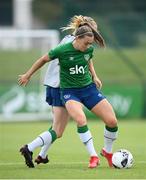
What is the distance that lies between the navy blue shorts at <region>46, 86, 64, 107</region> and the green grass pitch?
37.7 inches

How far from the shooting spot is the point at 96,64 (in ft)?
105

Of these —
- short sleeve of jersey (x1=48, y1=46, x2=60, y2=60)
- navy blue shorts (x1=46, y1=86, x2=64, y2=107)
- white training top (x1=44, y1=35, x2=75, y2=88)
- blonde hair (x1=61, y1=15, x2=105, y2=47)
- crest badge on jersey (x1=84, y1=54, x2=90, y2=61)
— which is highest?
blonde hair (x1=61, y1=15, x2=105, y2=47)

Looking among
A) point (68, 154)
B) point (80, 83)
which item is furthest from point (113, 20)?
point (80, 83)

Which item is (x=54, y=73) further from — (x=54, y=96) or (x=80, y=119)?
(x=80, y=119)

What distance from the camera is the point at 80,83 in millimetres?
13008

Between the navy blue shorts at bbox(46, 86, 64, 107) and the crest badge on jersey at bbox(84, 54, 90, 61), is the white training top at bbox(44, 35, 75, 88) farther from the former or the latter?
the crest badge on jersey at bbox(84, 54, 90, 61)

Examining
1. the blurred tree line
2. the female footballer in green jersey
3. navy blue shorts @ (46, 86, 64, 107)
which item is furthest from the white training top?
the blurred tree line

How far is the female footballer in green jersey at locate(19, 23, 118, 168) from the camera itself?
12812 millimetres

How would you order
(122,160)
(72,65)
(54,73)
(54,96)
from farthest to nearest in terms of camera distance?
(54,73), (54,96), (72,65), (122,160)

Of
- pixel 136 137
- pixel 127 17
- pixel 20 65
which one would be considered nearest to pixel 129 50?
pixel 127 17

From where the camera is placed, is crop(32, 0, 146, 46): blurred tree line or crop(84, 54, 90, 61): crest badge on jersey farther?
crop(32, 0, 146, 46): blurred tree line

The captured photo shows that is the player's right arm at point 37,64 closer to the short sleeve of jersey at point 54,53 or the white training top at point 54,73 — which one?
the short sleeve of jersey at point 54,53

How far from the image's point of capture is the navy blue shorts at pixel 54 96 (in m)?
13.4

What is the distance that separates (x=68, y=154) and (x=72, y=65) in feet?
11.4
